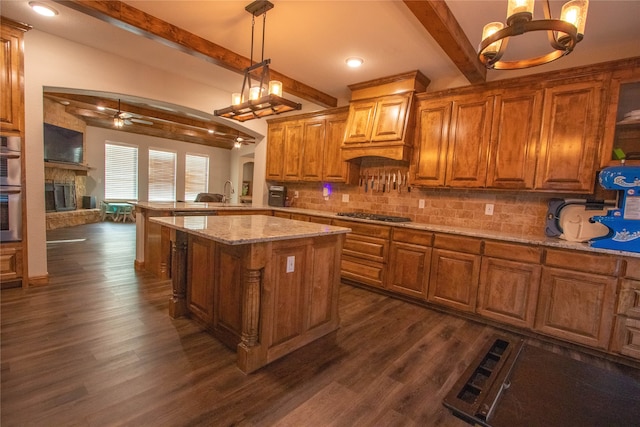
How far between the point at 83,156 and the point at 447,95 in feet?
28.9

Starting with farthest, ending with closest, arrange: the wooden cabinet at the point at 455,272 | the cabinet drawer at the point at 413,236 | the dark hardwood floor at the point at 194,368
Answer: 1. the cabinet drawer at the point at 413,236
2. the wooden cabinet at the point at 455,272
3. the dark hardwood floor at the point at 194,368

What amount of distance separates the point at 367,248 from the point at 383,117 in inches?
67.1

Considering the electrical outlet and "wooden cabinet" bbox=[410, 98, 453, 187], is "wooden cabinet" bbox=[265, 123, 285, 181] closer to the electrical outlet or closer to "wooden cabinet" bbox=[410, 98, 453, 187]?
"wooden cabinet" bbox=[410, 98, 453, 187]

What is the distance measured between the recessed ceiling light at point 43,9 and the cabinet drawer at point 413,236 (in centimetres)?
400

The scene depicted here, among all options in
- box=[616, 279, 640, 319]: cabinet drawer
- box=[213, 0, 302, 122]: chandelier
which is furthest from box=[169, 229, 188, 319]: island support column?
box=[616, 279, 640, 319]: cabinet drawer

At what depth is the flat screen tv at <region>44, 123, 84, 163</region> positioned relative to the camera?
6.36 meters

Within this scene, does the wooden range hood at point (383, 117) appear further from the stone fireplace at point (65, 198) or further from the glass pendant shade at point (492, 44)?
the stone fireplace at point (65, 198)

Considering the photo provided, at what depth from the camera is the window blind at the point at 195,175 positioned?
33.6 feet

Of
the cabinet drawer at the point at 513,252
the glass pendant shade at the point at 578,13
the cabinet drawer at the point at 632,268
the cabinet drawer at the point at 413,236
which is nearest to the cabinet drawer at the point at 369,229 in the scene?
the cabinet drawer at the point at 413,236

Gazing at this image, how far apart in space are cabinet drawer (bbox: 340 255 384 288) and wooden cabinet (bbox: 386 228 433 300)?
0.14 m

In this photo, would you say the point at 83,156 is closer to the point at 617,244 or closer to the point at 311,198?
the point at 311,198

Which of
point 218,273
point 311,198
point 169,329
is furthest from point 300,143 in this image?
point 169,329

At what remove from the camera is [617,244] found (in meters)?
2.35

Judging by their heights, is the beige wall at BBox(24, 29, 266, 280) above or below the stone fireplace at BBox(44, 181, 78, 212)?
above
